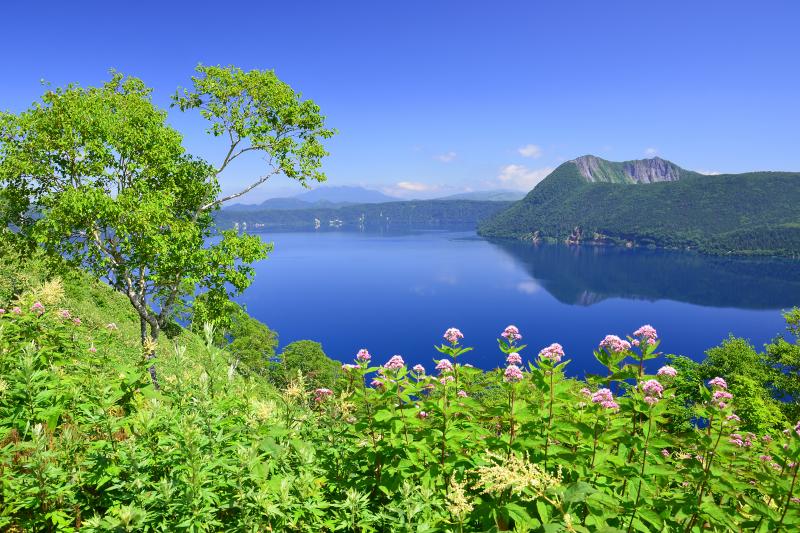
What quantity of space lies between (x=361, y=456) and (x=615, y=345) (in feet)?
10.8

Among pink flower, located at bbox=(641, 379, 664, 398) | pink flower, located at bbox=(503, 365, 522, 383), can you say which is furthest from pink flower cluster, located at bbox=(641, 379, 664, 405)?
pink flower, located at bbox=(503, 365, 522, 383)

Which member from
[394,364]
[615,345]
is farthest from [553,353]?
[394,364]

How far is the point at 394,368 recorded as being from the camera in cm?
505

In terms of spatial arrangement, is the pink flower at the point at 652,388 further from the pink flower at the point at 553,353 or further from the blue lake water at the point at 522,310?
the blue lake water at the point at 522,310

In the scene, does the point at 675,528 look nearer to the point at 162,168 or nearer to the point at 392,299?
the point at 162,168

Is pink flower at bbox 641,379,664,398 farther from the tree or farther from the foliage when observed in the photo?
the tree

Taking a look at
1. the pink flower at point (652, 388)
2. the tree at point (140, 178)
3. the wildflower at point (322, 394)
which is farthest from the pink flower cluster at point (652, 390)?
the tree at point (140, 178)

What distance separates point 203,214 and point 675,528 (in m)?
19.3

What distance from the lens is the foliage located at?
2982 millimetres

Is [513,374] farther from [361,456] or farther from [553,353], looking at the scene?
[361,456]

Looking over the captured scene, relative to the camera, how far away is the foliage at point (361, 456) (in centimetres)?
298

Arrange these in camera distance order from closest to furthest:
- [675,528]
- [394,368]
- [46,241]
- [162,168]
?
[675,528] < [394,368] < [46,241] < [162,168]

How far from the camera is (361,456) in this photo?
4.39 m

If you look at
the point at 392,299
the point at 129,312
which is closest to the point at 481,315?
the point at 392,299
